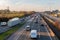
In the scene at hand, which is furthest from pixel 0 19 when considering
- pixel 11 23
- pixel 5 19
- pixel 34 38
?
pixel 34 38

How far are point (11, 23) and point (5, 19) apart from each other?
1331 inches

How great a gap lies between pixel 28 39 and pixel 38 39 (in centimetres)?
216

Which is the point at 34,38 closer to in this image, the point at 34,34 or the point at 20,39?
the point at 34,34

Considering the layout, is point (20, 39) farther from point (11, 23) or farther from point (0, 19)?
point (0, 19)

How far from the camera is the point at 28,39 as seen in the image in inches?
1447

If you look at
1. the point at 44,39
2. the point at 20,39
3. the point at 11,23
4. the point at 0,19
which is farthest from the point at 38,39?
the point at 0,19

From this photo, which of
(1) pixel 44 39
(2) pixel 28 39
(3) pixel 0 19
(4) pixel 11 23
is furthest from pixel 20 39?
(3) pixel 0 19

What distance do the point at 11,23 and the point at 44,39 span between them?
36.2 meters

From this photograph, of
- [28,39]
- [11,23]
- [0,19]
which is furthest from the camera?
[0,19]

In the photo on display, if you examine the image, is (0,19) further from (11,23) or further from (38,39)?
(38,39)

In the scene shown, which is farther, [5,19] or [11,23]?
[5,19]

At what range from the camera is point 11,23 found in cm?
7219

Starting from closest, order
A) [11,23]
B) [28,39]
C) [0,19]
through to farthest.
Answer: [28,39] < [11,23] < [0,19]

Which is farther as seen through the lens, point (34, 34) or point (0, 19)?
point (0, 19)
